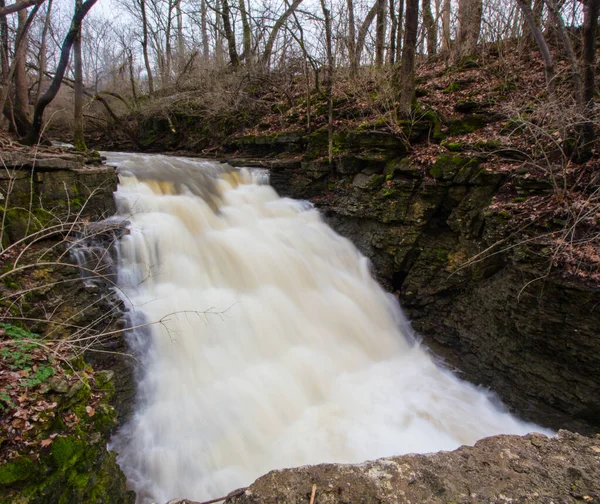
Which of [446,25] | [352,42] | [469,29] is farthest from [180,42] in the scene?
[469,29]

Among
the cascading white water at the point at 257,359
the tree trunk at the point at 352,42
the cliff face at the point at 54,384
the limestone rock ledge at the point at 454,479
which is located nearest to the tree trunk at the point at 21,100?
the cascading white water at the point at 257,359

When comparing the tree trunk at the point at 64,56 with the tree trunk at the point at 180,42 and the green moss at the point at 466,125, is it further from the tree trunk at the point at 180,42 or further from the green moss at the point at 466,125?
the tree trunk at the point at 180,42

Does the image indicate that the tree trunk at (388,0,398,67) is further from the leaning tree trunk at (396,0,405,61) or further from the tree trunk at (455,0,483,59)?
the tree trunk at (455,0,483,59)

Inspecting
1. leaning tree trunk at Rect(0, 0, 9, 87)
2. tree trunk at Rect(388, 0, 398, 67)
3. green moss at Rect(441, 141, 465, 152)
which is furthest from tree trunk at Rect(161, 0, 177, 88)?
green moss at Rect(441, 141, 465, 152)

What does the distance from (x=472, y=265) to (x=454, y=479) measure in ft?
15.7

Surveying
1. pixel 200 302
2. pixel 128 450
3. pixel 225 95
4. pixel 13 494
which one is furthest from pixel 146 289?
pixel 225 95

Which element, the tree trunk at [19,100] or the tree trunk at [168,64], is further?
the tree trunk at [168,64]

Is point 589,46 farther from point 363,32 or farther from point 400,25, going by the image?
point 363,32

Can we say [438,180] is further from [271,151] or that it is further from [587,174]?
[271,151]

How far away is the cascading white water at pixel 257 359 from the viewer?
4.02 meters

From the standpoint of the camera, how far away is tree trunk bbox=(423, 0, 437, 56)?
11250 millimetres

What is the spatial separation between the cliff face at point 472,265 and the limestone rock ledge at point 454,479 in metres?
3.30

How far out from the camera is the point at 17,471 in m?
2.12

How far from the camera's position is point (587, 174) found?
493cm
